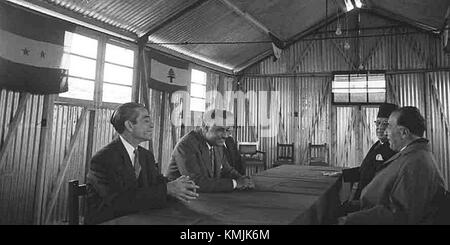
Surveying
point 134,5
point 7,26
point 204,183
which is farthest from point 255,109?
point 204,183

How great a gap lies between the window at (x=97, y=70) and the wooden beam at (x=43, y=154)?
0.39 metres

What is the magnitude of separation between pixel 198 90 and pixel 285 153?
420 centimetres

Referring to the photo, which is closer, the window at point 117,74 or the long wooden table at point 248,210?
the long wooden table at point 248,210

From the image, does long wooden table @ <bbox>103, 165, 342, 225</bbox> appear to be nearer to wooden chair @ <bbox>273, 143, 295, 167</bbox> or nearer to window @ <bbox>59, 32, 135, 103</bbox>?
window @ <bbox>59, 32, 135, 103</bbox>

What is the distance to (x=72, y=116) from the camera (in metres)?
6.27

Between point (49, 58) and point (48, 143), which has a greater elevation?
point (49, 58)

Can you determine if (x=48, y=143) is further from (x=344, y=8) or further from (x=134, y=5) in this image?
(x=344, y=8)

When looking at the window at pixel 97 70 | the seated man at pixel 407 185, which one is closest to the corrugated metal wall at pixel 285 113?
the window at pixel 97 70

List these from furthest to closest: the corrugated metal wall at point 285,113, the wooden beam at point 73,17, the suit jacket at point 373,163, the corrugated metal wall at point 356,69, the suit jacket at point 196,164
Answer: the corrugated metal wall at point 285,113
the corrugated metal wall at point 356,69
the wooden beam at point 73,17
the suit jacket at point 373,163
the suit jacket at point 196,164

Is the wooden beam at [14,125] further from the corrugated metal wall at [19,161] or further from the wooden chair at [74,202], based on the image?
the wooden chair at [74,202]

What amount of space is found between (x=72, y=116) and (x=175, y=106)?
331 cm

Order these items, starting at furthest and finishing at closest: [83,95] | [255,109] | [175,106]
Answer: [255,109]
[175,106]
[83,95]

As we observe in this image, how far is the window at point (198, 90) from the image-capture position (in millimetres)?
10148

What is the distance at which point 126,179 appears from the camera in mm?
2277
